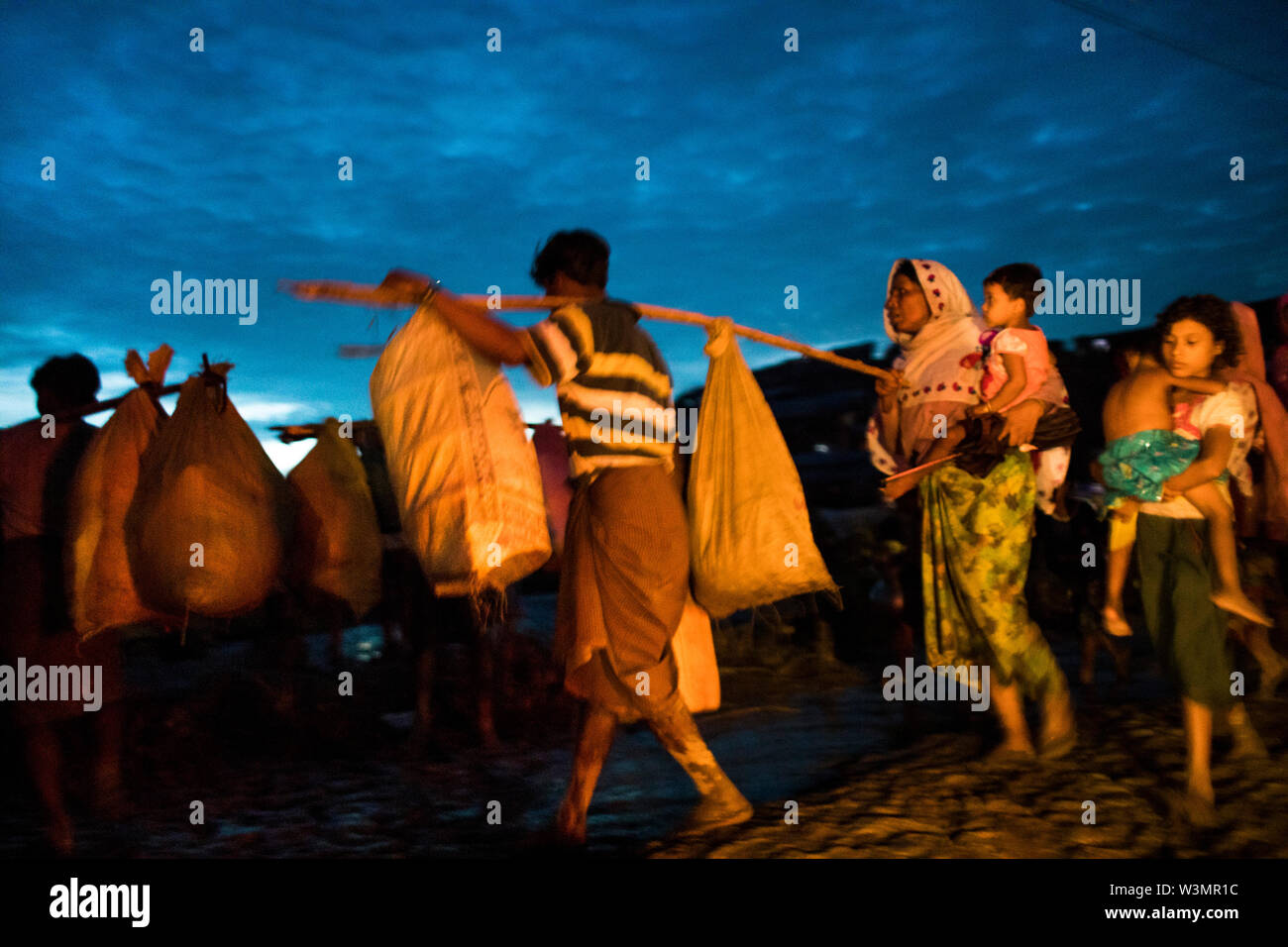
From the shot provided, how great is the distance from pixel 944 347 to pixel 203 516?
114 inches

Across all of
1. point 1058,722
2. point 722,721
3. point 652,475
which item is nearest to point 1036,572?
point 722,721

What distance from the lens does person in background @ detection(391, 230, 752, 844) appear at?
2799 millimetres

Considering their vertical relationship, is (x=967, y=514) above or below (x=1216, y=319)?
below

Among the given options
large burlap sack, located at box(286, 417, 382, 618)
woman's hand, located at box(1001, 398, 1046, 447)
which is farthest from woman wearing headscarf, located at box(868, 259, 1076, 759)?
large burlap sack, located at box(286, 417, 382, 618)

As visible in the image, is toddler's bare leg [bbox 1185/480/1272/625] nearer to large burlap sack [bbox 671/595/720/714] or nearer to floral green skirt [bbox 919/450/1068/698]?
floral green skirt [bbox 919/450/1068/698]

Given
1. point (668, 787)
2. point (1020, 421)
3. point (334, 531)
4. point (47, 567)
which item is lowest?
point (668, 787)

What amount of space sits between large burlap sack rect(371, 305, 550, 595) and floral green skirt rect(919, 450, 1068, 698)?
163cm

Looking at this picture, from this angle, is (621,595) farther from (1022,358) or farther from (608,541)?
(1022,358)

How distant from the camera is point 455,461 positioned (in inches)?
113

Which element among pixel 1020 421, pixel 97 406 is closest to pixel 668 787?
pixel 1020 421

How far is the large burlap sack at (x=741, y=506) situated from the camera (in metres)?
3.02

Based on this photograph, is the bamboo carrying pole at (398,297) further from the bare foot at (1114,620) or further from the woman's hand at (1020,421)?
the bare foot at (1114,620)

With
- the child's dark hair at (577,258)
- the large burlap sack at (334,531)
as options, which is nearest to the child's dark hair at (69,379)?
the large burlap sack at (334,531)
